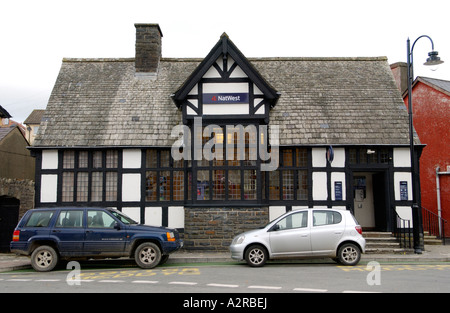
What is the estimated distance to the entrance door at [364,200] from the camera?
17594 mm

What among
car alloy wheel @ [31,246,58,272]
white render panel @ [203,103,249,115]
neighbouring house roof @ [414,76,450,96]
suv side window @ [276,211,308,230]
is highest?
neighbouring house roof @ [414,76,450,96]

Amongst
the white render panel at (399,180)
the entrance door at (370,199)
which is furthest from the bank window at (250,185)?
the white render panel at (399,180)

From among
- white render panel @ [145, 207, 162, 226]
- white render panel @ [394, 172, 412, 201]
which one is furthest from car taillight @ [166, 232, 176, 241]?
white render panel @ [394, 172, 412, 201]

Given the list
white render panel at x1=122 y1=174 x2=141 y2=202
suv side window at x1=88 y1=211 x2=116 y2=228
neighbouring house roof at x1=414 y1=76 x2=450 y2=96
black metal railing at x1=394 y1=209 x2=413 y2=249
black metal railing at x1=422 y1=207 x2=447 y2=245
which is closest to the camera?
suv side window at x1=88 y1=211 x2=116 y2=228

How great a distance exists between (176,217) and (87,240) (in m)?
4.68

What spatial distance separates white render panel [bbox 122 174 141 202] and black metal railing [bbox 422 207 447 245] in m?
12.6

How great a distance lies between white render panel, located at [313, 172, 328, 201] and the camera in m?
16.2

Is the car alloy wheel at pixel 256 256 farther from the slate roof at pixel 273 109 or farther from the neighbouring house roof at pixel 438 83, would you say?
the neighbouring house roof at pixel 438 83

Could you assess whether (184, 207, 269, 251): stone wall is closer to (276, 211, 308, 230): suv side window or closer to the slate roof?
(276, 211, 308, 230): suv side window

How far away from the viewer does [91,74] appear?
63.4 feet

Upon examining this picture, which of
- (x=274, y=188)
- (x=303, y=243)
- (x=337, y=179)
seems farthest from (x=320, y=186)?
(x=303, y=243)

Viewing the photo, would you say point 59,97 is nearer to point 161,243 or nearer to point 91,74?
point 91,74

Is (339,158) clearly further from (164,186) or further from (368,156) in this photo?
(164,186)
